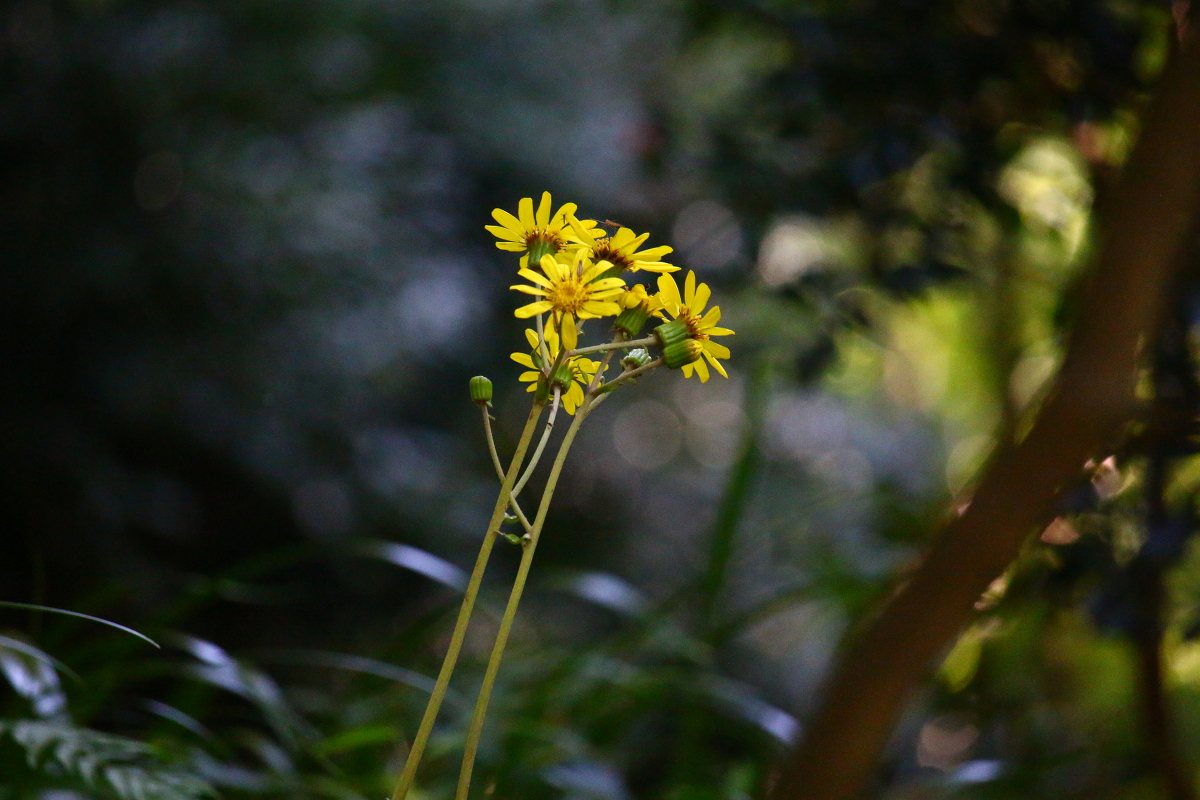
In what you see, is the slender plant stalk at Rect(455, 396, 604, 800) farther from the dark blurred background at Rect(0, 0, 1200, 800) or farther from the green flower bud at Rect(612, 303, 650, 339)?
the dark blurred background at Rect(0, 0, 1200, 800)

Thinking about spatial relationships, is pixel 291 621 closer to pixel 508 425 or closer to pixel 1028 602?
pixel 508 425

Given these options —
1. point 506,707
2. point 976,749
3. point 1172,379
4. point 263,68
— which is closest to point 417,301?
point 263,68

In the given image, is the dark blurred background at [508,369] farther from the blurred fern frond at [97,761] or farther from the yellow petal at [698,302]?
the yellow petal at [698,302]

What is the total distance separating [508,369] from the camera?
2.23 meters

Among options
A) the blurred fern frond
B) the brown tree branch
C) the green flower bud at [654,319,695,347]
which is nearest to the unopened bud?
the green flower bud at [654,319,695,347]


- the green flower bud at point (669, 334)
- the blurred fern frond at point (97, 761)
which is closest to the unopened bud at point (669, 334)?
the green flower bud at point (669, 334)

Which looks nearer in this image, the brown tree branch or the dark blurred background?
the brown tree branch

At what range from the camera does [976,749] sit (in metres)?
1.02

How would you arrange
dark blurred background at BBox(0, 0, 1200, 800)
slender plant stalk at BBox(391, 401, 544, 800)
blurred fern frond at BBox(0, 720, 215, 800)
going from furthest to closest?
dark blurred background at BBox(0, 0, 1200, 800)
blurred fern frond at BBox(0, 720, 215, 800)
slender plant stalk at BBox(391, 401, 544, 800)

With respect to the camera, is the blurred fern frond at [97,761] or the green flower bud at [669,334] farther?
the blurred fern frond at [97,761]

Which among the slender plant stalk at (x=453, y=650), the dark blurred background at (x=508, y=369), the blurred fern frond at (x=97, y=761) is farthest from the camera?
the dark blurred background at (x=508, y=369)

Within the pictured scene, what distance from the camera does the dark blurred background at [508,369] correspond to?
83 cm

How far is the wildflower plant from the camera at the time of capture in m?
0.34

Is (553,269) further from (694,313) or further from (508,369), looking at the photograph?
(508,369)
